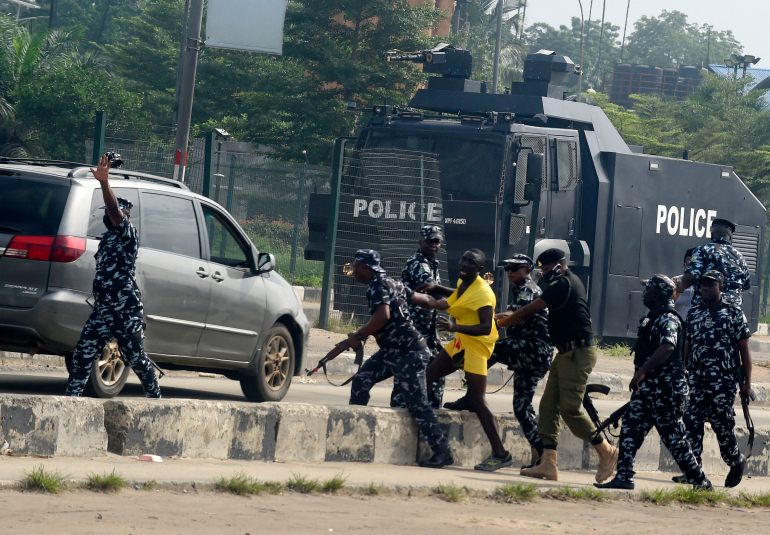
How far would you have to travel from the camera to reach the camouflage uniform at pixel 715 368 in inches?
314

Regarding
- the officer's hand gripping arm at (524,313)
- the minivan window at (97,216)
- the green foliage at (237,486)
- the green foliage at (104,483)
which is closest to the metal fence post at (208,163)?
→ the minivan window at (97,216)

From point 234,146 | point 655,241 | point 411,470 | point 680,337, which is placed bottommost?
point 411,470

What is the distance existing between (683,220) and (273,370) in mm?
9346

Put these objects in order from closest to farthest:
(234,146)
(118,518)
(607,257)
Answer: (118,518), (607,257), (234,146)

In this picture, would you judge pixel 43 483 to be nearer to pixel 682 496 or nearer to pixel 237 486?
pixel 237 486

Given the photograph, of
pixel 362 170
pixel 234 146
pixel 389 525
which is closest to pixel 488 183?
pixel 362 170

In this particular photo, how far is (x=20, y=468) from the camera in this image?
5.84 m

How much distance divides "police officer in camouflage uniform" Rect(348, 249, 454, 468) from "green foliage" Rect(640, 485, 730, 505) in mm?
1337

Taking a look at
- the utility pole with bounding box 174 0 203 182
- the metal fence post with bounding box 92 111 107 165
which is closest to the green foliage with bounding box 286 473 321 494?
the metal fence post with bounding box 92 111 107 165

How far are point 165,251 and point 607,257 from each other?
8695 millimetres

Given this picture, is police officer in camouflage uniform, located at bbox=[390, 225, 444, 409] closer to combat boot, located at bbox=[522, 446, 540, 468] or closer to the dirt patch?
combat boot, located at bbox=[522, 446, 540, 468]

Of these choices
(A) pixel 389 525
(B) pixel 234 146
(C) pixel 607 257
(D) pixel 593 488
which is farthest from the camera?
(B) pixel 234 146

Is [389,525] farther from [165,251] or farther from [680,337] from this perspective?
[165,251]

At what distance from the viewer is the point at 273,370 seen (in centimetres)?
953
